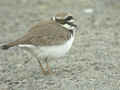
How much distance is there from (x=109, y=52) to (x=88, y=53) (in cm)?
45

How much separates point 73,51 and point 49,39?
6.29 ft

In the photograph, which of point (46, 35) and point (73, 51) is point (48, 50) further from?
point (73, 51)

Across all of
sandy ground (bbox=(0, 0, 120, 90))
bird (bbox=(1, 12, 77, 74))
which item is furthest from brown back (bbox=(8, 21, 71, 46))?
sandy ground (bbox=(0, 0, 120, 90))

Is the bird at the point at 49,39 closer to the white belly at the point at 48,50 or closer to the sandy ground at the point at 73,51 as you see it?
the white belly at the point at 48,50

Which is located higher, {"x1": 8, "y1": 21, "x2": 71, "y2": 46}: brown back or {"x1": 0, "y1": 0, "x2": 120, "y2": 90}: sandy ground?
{"x1": 8, "y1": 21, "x2": 71, "y2": 46}: brown back

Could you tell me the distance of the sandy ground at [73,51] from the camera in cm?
520

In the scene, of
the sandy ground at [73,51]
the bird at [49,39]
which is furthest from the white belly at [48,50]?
the sandy ground at [73,51]

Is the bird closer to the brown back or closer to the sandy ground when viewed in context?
the brown back

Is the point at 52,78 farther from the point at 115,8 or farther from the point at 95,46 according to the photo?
the point at 115,8

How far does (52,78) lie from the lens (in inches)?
214

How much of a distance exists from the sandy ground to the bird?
19.3 inches

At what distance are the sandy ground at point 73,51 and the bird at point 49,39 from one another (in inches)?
19.3

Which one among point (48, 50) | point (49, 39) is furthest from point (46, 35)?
point (48, 50)

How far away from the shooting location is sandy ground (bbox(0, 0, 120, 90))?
5203 mm
